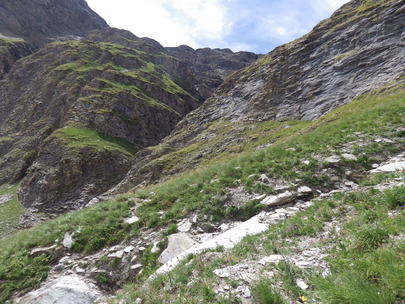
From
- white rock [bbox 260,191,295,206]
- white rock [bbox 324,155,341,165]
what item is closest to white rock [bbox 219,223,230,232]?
white rock [bbox 260,191,295,206]

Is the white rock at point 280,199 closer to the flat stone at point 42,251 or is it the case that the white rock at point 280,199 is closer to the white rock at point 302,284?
the white rock at point 302,284

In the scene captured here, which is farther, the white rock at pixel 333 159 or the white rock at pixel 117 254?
the white rock at pixel 333 159

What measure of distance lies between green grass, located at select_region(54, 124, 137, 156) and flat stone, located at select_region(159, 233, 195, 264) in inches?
2485

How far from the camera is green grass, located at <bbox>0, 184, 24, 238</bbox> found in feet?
139

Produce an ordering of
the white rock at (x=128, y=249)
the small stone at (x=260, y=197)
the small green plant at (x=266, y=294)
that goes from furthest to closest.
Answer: the small stone at (x=260, y=197), the white rock at (x=128, y=249), the small green plant at (x=266, y=294)

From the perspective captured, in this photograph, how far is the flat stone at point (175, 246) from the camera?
30.0 feet

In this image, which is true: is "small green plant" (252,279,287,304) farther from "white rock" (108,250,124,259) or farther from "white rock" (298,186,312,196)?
"white rock" (298,186,312,196)

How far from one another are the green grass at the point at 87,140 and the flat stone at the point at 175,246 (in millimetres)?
63112

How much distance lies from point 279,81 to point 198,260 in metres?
68.2

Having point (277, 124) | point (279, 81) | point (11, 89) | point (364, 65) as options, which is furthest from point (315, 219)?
point (11, 89)

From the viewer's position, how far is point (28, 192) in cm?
5481

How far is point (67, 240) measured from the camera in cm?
1144

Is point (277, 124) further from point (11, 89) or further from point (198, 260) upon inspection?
Result: point (11, 89)

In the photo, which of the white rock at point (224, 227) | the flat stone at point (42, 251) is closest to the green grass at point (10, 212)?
the flat stone at point (42, 251)
